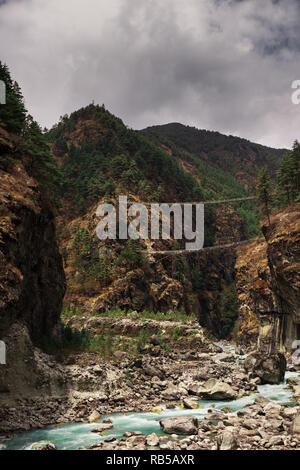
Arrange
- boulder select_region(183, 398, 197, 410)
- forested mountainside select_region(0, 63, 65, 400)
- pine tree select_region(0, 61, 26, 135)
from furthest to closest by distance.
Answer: pine tree select_region(0, 61, 26, 135), boulder select_region(183, 398, 197, 410), forested mountainside select_region(0, 63, 65, 400)

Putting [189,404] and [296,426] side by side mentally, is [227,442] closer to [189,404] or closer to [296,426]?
[296,426]

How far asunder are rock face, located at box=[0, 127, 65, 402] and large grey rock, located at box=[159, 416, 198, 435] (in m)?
7.00

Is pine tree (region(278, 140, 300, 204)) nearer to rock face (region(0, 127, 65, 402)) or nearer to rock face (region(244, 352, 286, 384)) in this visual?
rock face (region(244, 352, 286, 384))

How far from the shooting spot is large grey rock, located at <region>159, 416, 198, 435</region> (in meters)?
14.1

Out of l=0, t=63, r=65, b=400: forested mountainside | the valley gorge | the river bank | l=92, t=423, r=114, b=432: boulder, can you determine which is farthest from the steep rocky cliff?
l=92, t=423, r=114, b=432: boulder

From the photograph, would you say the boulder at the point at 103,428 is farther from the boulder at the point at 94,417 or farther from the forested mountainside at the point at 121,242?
the forested mountainside at the point at 121,242

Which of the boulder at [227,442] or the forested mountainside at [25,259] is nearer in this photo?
the boulder at [227,442]

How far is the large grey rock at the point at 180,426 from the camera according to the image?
1406cm

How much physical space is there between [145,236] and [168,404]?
46.1m

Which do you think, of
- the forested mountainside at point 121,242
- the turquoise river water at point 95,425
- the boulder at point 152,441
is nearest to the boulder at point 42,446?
the turquoise river water at point 95,425

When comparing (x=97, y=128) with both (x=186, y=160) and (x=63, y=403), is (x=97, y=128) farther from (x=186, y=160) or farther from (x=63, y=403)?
(x=63, y=403)

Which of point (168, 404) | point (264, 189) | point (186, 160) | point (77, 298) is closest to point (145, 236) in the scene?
point (77, 298)

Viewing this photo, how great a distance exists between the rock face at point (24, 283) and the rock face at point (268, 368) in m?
16.2

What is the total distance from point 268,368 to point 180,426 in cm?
1480
